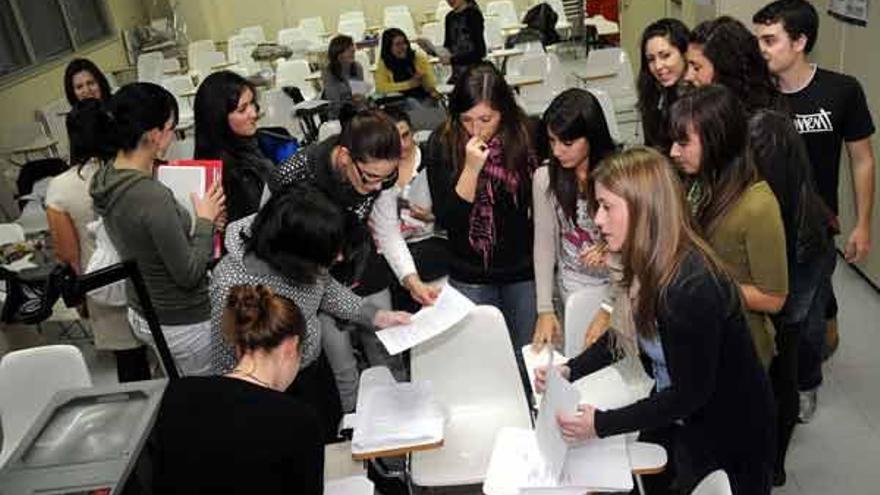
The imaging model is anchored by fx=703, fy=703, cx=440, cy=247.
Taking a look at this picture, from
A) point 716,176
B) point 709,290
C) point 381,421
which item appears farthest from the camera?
point 381,421

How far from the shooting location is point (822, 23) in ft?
12.9

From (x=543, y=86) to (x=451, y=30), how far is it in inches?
37.2

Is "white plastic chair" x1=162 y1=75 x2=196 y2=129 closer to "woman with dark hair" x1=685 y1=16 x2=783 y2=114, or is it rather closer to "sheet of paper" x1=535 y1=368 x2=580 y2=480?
"woman with dark hair" x1=685 y1=16 x2=783 y2=114

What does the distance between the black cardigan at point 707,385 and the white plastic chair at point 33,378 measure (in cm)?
181

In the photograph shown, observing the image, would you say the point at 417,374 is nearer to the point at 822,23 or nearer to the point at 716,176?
the point at 716,176

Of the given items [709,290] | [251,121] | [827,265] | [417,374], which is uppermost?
[251,121]

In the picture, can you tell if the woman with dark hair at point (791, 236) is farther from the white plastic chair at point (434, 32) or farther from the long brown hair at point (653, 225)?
the white plastic chair at point (434, 32)

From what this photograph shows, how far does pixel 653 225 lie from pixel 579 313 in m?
0.87

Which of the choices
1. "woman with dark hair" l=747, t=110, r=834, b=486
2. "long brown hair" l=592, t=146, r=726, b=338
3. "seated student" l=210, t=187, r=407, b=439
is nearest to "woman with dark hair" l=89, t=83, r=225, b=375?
"seated student" l=210, t=187, r=407, b=439

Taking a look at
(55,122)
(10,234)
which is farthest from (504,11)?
(10,234)

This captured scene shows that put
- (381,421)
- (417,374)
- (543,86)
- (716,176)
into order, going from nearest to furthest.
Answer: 1. (716,176)
2. (381,421)
3. (417,374)
4. (543,86)

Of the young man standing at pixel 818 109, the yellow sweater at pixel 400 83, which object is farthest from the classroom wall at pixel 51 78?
the young man standing at pixel 818 109

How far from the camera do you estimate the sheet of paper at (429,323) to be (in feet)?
7.44

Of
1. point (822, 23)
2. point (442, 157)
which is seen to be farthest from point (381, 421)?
point (822, 23)
